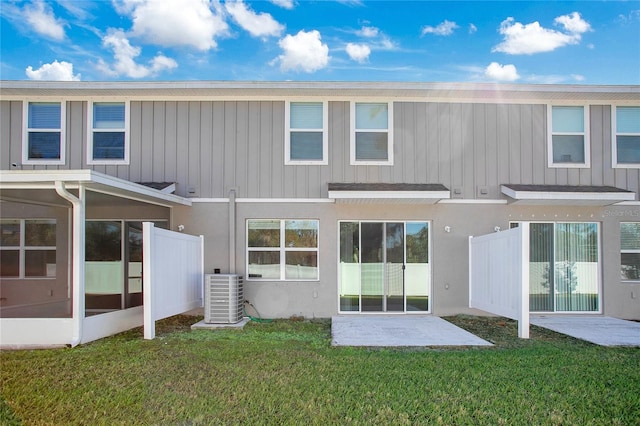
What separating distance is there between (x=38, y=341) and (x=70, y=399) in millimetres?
3031

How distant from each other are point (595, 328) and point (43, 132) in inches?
471

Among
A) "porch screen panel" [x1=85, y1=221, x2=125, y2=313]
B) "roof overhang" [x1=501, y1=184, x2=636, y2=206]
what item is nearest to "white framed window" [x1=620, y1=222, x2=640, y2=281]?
"roof overhang" [x1=501, y1=184, x2=636, y2=206]

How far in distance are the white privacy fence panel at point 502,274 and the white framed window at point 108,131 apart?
25.6 feet

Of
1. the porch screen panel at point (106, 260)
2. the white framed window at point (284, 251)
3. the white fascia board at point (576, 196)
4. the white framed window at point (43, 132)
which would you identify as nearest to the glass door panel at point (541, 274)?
the white fascia board at point (576, 196)

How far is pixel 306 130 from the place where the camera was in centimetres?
1002

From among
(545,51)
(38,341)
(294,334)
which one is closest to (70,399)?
(38,341)

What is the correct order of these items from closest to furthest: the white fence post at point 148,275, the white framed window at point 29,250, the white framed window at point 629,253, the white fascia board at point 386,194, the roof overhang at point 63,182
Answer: the roof overhang at point 63,182 < the white fence post at point 148,275 < the white fascia board at point 386,194 < the white framed window at point 629,253 < the white framed window at point 29,250

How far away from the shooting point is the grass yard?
161 inches

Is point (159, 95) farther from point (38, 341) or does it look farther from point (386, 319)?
point (386, 319)

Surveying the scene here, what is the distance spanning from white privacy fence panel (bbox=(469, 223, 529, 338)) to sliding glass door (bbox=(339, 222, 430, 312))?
3.33ft

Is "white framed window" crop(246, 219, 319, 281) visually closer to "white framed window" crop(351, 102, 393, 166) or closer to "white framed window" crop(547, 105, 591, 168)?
"white framed window" crop(351, 102, 393, 166)

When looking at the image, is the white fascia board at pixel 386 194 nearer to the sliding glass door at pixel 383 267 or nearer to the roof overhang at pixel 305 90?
the sliding glass door at pixel 383 267

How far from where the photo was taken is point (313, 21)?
1230 centimetres

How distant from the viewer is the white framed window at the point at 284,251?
9883mm
